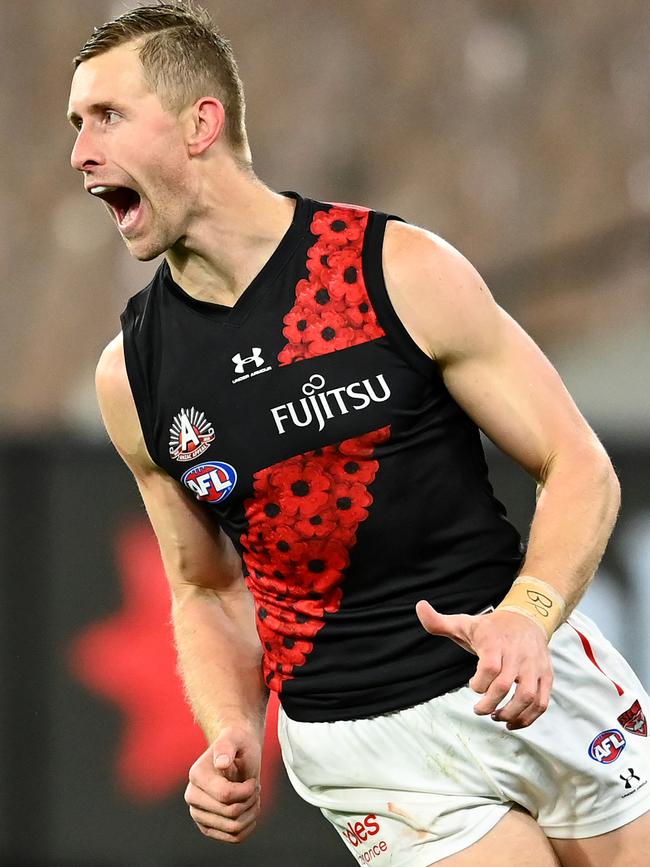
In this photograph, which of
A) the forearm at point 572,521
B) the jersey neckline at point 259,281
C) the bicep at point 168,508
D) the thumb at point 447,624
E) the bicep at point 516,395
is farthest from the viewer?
the bicep at point 168,508

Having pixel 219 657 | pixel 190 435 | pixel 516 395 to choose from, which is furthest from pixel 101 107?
pixel 219 657

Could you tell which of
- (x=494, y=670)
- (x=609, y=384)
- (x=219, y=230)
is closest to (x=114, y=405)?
(x=219, y=230)

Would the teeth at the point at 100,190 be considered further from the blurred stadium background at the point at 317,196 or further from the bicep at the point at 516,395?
the blurred stadium background at the point at 317,196

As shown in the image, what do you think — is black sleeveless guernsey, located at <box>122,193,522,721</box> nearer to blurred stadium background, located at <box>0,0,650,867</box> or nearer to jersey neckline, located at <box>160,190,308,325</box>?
jersey neckline, located at <box>160,190,308,325</box>

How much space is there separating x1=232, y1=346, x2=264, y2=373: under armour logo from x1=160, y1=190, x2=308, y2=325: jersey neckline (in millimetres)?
48

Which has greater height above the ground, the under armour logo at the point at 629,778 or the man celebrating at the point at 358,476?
the man celebrating at the point at 358,476

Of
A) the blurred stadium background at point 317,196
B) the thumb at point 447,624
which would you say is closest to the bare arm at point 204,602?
the thumb at point 447,624

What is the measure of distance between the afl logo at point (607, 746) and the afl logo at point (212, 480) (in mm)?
584

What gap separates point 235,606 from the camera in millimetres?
1916

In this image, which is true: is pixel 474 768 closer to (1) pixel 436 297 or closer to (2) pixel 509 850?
(2) pixel 509 850

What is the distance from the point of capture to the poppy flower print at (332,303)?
1.62 meters

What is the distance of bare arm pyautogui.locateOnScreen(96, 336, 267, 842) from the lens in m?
1.72

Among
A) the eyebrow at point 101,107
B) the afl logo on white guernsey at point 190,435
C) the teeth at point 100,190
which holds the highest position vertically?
the eyebrow at point 101,107

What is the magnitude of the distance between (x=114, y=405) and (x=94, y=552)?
1.40 meters
